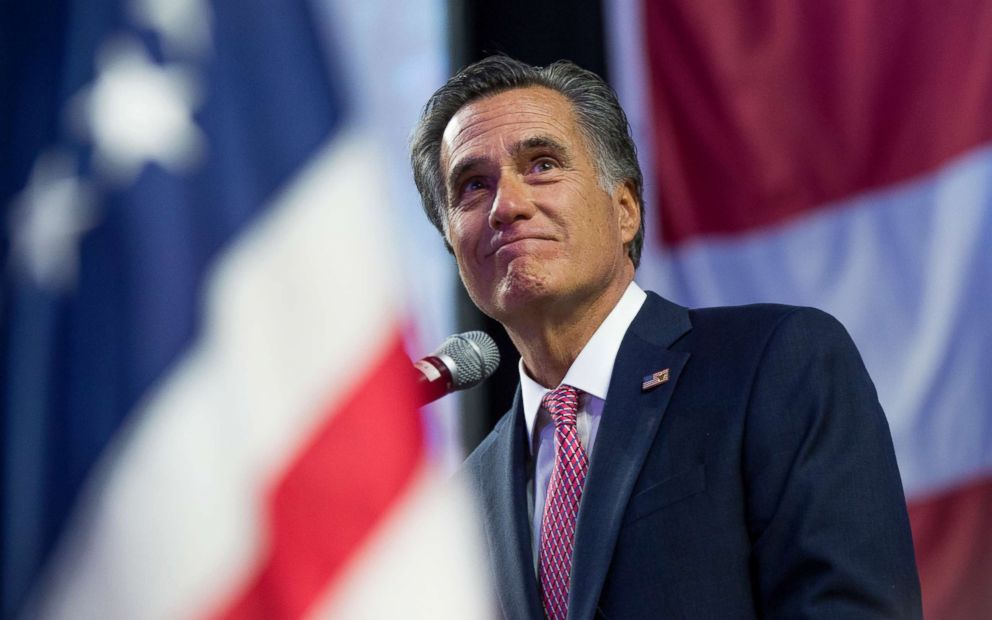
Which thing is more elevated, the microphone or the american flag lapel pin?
the microphone

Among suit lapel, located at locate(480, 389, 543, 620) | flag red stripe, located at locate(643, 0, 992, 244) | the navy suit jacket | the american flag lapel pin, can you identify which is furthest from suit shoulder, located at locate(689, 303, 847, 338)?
flag red stripe, located at locate(643, 0, 992, 244)

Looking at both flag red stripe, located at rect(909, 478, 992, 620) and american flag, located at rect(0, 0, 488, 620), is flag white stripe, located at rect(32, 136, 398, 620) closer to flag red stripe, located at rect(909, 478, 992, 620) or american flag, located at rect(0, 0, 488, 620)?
american flag, located at rect(0, 0, 488, 620)

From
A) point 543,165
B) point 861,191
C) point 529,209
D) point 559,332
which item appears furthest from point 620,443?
point 861,191

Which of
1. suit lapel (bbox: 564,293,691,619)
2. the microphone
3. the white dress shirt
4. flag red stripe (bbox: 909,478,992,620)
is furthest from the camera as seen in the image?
flag red stripe (bbox: 909,478,992,620)

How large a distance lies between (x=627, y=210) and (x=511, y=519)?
1.99 feet

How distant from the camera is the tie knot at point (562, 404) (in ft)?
5.64

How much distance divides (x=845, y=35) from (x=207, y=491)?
2469 millimetres

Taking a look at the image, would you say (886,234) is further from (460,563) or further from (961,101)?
(460,563)

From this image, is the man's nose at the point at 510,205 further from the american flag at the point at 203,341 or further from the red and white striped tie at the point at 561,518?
the american flag at the point at 203,341

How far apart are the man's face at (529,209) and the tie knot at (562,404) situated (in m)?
0.13

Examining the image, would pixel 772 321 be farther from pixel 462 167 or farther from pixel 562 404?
pixel 462 167

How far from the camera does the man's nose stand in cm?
179

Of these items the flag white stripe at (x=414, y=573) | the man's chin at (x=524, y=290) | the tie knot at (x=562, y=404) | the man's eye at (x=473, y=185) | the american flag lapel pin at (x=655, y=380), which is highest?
the man's eye at (x=473, y=185)

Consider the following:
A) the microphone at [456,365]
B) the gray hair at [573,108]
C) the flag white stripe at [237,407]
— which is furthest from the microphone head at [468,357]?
the flag white stripe at [237,407]
